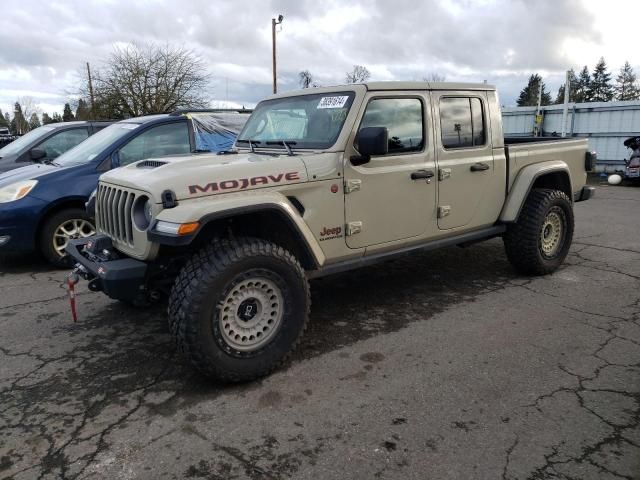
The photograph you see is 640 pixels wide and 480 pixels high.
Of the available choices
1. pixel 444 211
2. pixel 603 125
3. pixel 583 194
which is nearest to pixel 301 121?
pixel 444 211

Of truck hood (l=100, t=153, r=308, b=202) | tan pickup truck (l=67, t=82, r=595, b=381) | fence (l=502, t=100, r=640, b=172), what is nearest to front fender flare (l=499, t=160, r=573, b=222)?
tan pickup truck (l=67, t=82, r=595, b=381)

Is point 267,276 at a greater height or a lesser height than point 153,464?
greater

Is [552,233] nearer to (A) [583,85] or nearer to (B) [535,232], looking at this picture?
(B) [535,232]

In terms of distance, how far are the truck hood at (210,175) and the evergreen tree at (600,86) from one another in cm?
7223

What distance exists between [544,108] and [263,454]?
16.9m

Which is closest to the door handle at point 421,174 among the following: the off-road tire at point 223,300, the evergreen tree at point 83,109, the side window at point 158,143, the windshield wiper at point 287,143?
the windshield wiper at point 287,143

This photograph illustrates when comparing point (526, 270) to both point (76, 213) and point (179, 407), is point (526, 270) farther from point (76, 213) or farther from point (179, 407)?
point (76, 213)

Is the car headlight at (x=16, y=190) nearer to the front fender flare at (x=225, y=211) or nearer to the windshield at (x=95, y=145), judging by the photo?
the windshield at (x=95, y=145)

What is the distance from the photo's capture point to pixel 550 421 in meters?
2.88

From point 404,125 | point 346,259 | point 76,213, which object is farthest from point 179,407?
point 76,213

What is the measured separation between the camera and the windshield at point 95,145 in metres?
6.31

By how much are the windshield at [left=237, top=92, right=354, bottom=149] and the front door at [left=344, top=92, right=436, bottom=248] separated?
0.19 m

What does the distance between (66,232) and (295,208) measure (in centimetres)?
366

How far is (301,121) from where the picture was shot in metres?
4.22
